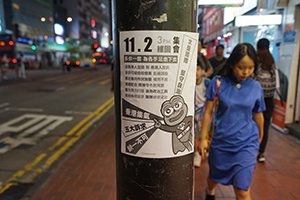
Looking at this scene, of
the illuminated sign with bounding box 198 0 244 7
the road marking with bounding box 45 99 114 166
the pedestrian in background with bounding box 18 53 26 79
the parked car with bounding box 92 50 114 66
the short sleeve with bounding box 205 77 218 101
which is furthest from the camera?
the parked car with bounding box 92 50 114 66

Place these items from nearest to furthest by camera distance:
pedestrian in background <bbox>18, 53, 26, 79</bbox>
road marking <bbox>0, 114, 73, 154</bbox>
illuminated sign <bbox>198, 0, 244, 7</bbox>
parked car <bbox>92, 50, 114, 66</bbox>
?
illuminated sign <bbox>198, 0, 244, 7</bbox>
road marking <bbox>0, 114, 73, 154</bbox>
pedestrian in background <bbox>18, 53, 26, 79</bbox>
parked car <bbox>92, 50, 114, 66</bbox>

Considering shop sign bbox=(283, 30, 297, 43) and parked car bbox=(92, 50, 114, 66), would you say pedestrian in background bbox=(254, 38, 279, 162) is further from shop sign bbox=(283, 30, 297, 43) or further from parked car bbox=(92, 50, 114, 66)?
parked car bbox=(92, 50, 114, 66)

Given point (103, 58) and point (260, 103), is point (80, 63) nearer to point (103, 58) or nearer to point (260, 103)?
point (103, 58)

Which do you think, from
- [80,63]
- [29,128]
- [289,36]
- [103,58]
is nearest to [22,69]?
[29,128]

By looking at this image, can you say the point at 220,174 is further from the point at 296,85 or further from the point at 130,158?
the point at 296,85

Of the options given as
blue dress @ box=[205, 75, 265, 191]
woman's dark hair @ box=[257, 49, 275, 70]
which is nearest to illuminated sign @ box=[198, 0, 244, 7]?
woman's dark hair @ box=[257, 49, 275, 70]

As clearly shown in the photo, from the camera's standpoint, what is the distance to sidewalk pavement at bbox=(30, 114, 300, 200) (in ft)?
12.0

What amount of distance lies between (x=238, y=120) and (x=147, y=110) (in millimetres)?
1636

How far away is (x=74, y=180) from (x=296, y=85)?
576cm

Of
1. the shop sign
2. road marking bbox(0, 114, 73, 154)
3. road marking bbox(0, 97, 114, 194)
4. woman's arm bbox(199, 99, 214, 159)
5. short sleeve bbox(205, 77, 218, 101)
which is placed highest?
the shop sign

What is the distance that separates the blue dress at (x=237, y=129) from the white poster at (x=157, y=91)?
Answer: 1.34 meters

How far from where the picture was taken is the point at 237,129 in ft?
9.04

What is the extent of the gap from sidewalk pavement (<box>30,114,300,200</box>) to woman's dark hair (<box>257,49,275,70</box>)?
5.88 ft

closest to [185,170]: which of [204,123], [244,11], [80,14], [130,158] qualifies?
[130,158]
